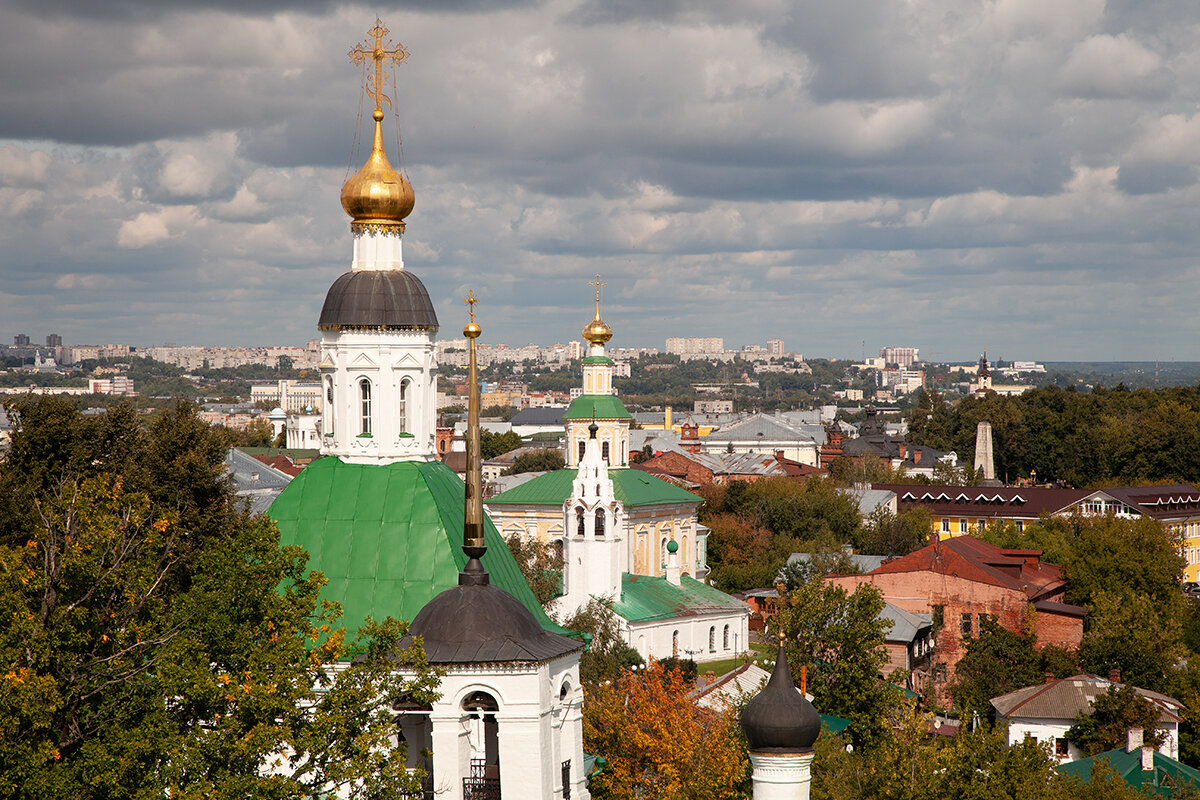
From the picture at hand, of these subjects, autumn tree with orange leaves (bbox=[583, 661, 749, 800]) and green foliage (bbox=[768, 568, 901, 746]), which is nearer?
autumn tree with orange leaves (bbox=[583, 661, 749, 800])

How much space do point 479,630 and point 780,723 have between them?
3899 mm

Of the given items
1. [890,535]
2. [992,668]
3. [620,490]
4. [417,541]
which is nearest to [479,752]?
[417,541]

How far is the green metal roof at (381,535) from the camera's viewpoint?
20.1 m

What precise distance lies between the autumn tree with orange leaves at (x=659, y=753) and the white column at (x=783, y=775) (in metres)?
6.15

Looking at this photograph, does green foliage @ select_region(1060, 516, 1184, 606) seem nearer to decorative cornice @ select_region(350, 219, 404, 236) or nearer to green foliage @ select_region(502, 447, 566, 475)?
decorative cornice @ select_region(350, 219, 404, 236)

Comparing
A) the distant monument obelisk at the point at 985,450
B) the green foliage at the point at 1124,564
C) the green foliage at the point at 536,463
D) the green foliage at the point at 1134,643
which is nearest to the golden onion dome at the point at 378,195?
the green foliage at the point at 1134,643

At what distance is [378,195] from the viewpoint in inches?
882

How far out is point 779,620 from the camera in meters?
33.1

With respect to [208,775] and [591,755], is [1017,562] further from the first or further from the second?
[208,775]

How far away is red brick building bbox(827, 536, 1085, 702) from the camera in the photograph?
4441 cm

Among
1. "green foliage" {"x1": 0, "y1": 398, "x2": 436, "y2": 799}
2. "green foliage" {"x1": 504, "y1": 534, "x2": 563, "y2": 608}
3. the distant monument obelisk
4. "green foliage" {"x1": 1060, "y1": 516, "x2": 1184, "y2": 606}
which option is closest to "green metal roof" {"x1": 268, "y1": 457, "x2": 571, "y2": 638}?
"green foliage" {"x1": 0, "y1": 398, "x2": 436, "y2": 799}

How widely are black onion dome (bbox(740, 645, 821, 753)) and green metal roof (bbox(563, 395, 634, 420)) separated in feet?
132

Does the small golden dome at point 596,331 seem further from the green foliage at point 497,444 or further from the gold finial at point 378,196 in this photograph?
the green foliage at point 497,444

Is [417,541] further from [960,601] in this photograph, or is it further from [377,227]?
[960,601]
